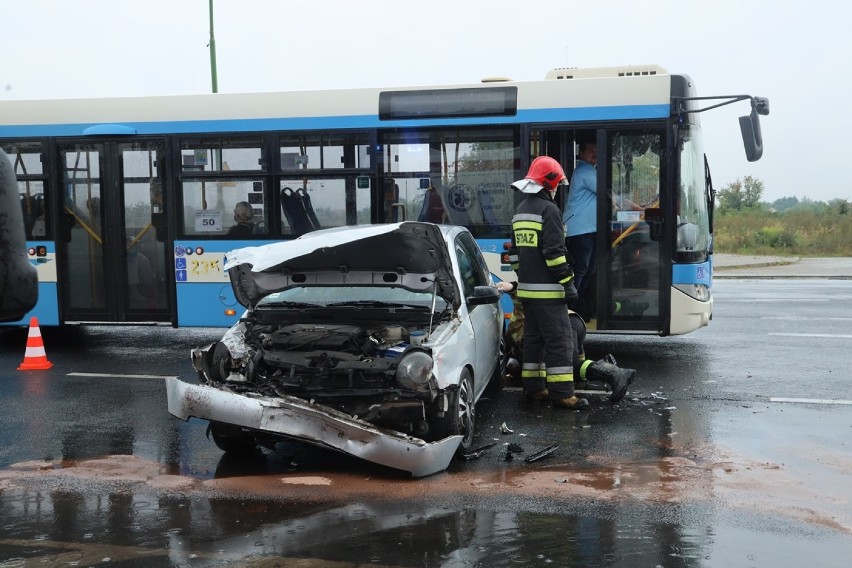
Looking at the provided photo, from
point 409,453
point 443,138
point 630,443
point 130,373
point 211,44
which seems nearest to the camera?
point 409,453

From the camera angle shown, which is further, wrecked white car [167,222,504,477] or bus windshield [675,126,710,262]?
bus windshield [675,126,710,262]

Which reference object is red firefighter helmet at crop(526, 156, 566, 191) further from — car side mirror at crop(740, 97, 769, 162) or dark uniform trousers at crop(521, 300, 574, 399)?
car side mirror at crop(740, 97, 769, 162)

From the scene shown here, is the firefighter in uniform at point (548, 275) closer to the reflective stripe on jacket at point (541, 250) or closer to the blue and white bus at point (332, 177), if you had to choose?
the reflective stripe on jacket at point (541, 250)

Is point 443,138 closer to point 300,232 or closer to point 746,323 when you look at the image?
point 300,232

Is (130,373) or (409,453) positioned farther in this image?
(130,373)

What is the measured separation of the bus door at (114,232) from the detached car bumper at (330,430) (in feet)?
20.3

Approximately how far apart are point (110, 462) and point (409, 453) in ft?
7.72

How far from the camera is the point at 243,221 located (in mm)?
11664

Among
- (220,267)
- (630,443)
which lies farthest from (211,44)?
(630,443)

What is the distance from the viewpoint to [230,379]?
21.9ft

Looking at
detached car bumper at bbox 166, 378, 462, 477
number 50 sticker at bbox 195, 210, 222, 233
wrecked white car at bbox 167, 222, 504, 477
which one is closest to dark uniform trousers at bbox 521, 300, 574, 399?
wrecked white car at bbox 167, 222, 504, 477

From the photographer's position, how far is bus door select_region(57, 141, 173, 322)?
11875 millimetres

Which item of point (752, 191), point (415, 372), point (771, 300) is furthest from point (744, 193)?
point (415, 372)

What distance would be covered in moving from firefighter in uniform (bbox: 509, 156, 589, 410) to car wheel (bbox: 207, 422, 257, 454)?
8.99 feet
